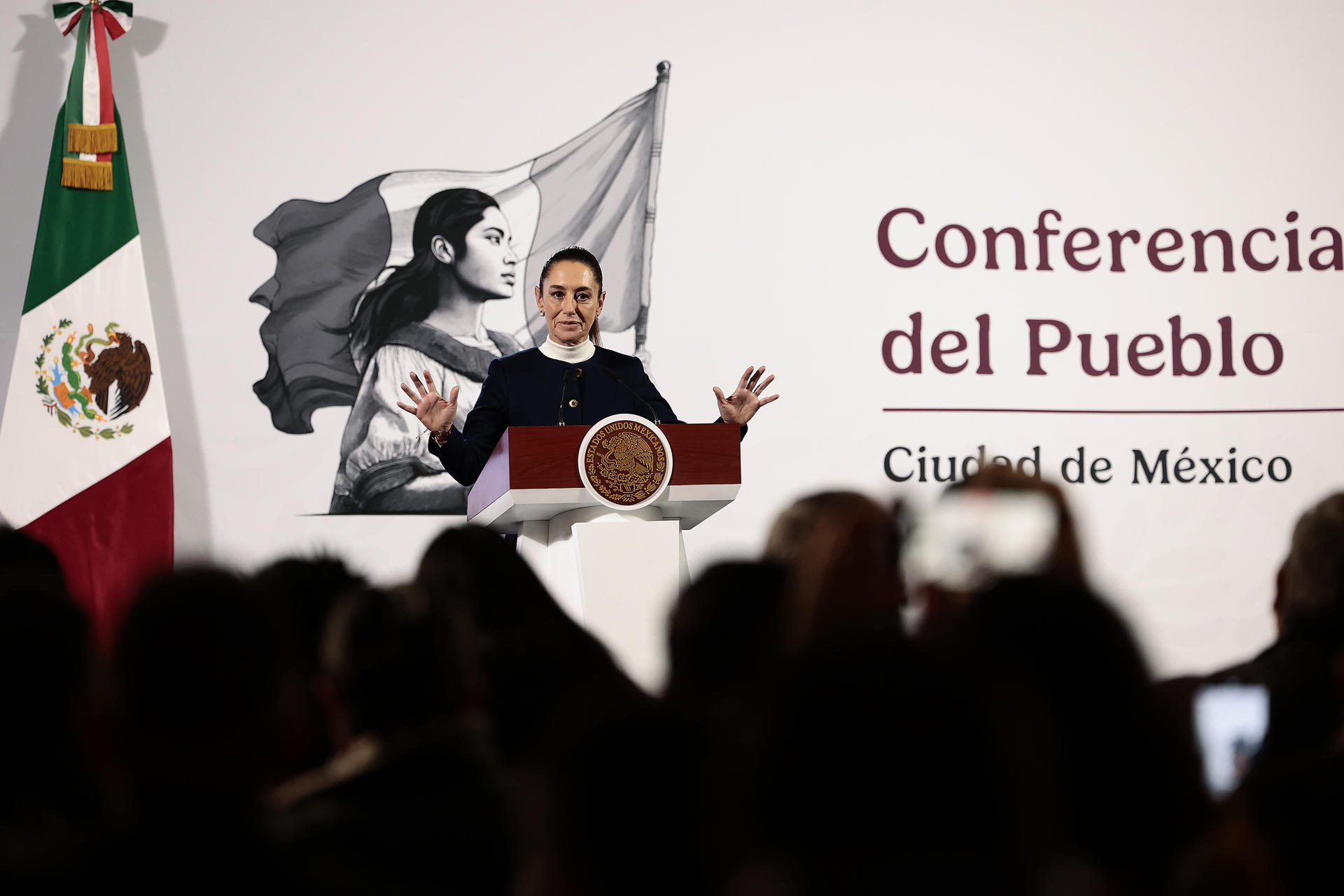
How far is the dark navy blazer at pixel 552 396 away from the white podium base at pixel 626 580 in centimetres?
80

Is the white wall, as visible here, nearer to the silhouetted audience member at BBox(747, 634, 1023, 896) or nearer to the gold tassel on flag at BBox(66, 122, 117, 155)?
the gold tassel on flag at BBox(66, 122, 117, 155)

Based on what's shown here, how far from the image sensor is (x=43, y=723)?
51.0 inches

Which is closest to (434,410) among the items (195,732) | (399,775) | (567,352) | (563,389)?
(563,389)

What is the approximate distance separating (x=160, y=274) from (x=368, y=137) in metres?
1.11

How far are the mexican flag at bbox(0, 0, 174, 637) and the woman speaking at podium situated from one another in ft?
7.08

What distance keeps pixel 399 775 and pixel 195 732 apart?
0.32 m

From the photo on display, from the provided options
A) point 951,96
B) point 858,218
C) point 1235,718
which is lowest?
point 1235,718

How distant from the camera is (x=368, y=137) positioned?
6.20 metres

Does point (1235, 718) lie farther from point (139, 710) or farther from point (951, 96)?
point (951, 96)

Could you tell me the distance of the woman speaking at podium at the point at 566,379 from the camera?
4316 millimetres

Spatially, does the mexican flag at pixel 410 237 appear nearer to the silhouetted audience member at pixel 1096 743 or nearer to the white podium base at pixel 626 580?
the white podium base at pixel 626 580

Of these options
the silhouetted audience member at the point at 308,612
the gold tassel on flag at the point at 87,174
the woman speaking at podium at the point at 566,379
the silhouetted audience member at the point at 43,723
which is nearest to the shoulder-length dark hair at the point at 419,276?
the gold tassel on flag at the point at 87,174

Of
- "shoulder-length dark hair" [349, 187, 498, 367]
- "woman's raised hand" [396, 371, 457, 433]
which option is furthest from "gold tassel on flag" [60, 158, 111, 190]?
"woman's raised hand" [396, 371, 457, 433]

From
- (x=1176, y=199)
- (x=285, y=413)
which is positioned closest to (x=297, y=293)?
(x=285, y=413)
